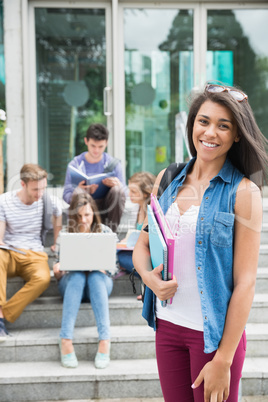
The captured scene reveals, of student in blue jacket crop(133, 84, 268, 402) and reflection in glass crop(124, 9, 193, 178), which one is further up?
reflection in glass crop(124, 9, 193, 178)

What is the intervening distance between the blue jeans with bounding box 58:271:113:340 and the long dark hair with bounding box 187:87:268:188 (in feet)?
5.70

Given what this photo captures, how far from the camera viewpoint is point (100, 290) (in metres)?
2.76

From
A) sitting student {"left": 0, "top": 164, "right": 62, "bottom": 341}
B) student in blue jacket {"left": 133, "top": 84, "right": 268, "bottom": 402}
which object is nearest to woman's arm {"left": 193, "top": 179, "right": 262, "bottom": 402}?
student in blue jacket {"left": 133, "top": 84, "right": 268, "bottom": 402}

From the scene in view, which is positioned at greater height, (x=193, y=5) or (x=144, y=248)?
(x=193, y=5)

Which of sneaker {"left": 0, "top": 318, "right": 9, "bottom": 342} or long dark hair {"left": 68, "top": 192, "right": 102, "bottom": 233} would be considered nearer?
sneaker {"left": 0, "top": 318, "right": 9, "bottom": 342}

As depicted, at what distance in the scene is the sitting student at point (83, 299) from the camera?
2.64 metres

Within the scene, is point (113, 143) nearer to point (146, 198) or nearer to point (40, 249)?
point (146, 198)

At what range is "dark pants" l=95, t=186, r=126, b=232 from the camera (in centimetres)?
351

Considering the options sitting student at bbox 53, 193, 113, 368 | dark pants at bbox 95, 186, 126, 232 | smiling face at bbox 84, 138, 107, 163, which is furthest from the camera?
smiling face at bbox 84, 138, 107, 163

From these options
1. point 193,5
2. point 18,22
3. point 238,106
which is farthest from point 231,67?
point 238,106

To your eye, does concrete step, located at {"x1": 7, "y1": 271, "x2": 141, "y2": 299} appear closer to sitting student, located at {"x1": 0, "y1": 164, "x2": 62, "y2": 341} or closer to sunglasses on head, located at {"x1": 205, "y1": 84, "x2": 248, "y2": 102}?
sitting student, located at {"x1": 0, "y1": 164, "x2": 62, "y2": 341}

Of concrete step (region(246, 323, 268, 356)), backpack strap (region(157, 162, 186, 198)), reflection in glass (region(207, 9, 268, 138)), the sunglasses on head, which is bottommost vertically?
concrete step (region(246, 323, 268, 356))

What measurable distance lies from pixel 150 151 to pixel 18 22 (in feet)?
7.08

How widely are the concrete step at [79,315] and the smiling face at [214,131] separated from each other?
76.5 inches
